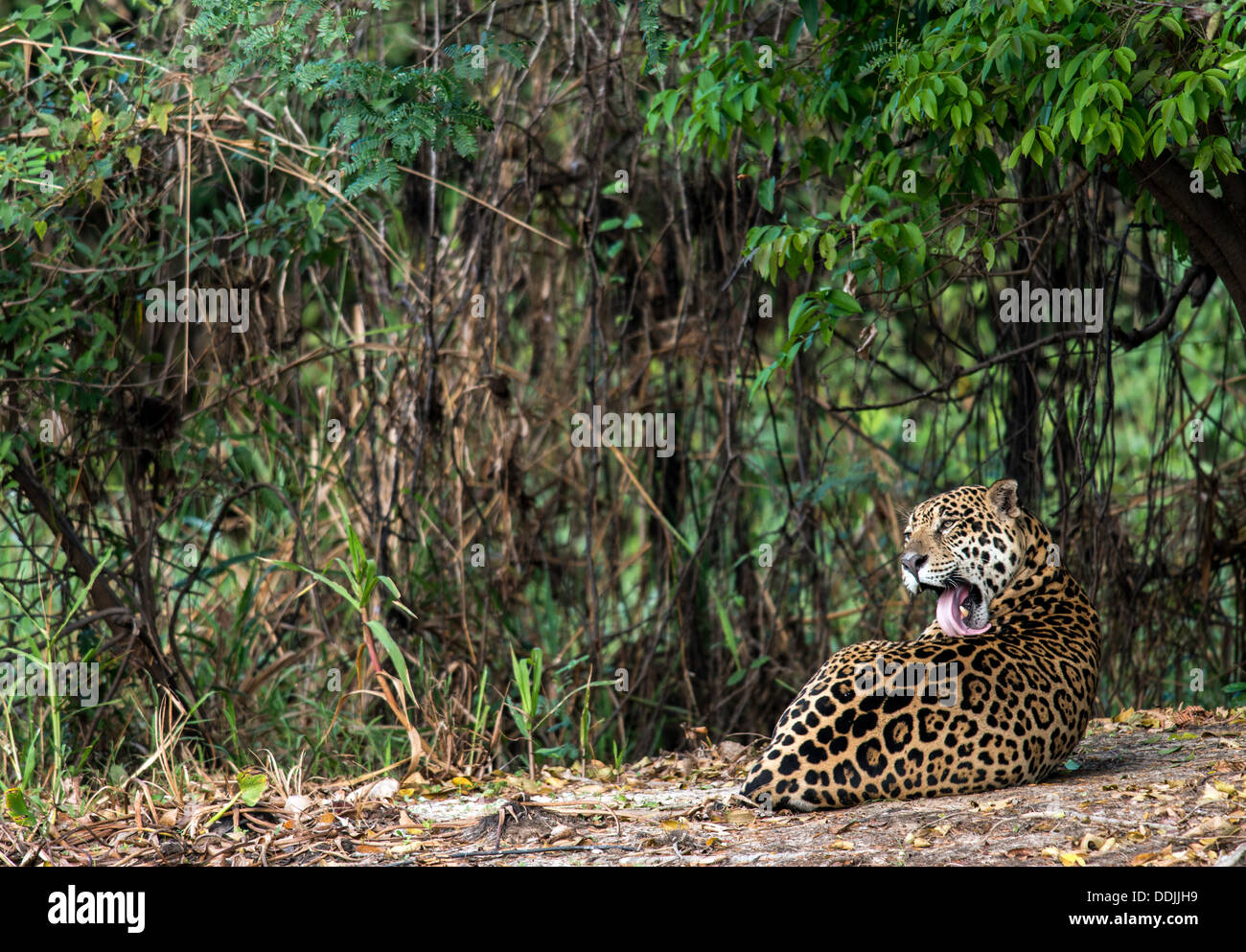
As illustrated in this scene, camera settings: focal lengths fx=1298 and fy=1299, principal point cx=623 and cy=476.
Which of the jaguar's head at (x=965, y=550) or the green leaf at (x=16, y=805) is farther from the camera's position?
the jaguar's head at (x=965, y=550)

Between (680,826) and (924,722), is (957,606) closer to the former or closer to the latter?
(924,722)

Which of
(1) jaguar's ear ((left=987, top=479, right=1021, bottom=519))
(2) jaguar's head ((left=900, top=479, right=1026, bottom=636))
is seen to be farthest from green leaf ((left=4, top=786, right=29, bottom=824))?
(1) jaguar's ear ((left=987, top=479, right=1021, bottom=519))

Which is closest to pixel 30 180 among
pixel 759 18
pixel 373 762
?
pixel 373 762

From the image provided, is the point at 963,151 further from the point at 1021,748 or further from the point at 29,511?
the point at 29,511

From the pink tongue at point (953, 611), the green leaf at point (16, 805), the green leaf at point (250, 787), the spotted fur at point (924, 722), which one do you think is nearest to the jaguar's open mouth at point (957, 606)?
the pink tongue at point (953, 611)

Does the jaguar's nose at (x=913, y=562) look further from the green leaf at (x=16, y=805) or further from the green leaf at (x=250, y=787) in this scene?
the green leaf at (x=16, y=805)

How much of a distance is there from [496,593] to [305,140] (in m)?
A: 2.69

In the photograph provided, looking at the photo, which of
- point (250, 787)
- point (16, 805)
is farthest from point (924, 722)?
point (16, 805)

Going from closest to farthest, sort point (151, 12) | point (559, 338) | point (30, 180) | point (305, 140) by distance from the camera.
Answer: point (30, 180) < point (305, 140) < point (151, 12) < point (559, 338)

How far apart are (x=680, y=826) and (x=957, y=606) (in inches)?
53.7

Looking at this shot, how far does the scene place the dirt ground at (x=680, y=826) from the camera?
11.8ft

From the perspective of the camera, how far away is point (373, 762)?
622cm

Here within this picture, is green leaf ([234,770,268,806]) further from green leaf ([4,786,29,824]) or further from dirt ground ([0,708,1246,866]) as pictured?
green leaf ([4,786,29,824])

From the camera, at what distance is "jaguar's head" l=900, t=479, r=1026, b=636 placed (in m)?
4.60
